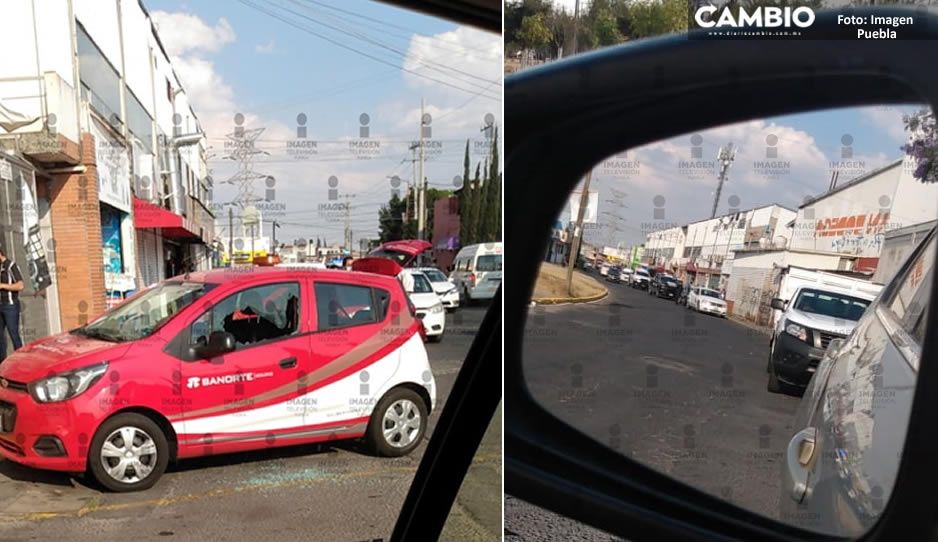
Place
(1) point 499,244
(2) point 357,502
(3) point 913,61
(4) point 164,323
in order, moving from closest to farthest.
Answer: (3) point 913,61 → (1) point 499,244 → (4) point 164,323 → (2) point 357,502

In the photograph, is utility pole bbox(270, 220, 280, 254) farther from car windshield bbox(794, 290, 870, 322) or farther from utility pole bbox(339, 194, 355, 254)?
car windshield bbox(794, 290, 870, 322)

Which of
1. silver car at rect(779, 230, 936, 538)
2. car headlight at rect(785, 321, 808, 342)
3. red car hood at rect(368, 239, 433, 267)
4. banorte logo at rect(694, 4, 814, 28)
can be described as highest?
banorte logo at rect(694, 4, 814, 28)

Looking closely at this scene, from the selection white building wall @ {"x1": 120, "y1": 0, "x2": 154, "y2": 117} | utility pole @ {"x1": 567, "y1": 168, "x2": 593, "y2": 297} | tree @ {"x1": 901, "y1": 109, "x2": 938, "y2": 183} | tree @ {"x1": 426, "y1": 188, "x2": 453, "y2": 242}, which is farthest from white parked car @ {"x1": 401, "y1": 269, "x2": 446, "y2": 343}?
tree @ {"x1": 901, "y1": 109, "x2": 938, "y2": 183}

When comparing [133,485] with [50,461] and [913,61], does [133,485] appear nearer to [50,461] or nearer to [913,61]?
[50,461]

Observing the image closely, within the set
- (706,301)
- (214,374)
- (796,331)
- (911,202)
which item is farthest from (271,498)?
(911,202)

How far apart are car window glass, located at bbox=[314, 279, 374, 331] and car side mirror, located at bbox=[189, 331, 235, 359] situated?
196mm

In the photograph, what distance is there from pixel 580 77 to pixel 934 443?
770 mm

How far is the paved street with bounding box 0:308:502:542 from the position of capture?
3.75 ft

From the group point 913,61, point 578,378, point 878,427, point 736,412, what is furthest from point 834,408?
point 913,61

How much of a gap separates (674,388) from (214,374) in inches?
36.5

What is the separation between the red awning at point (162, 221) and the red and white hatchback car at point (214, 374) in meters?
0.09

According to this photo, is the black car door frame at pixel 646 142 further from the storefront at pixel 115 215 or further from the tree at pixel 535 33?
the storefront at pixel 115 215

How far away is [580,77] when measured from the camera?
96 cm

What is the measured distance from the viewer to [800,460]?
979mm
